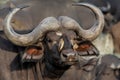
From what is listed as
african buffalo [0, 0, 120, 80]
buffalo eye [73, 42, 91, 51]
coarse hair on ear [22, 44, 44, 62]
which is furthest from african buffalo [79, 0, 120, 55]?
coarse hair on ear [22, 44, 44, 62]

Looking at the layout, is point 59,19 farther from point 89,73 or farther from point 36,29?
point 89,73

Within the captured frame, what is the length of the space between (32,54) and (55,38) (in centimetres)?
52

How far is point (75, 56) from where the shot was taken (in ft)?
27.4

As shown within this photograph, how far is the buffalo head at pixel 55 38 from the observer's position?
28.7ft

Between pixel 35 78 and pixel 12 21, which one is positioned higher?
pixel 12 21

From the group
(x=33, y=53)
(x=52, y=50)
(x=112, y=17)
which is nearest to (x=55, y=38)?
(x=52, y=50)

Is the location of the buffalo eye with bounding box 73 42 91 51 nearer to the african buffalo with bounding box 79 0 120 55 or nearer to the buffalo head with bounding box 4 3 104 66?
the buffalo head with bounding box 4 3 104 66

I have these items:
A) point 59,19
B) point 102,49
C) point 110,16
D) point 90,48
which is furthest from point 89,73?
point 110,16

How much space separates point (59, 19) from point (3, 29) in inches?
35.2

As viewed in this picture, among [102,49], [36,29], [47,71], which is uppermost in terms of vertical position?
[36,29]

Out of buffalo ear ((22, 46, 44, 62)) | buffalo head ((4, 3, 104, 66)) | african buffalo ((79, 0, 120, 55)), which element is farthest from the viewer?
african buffalo ((79, 0, 120, 55))

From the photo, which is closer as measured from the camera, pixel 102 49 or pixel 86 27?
pixel 86 27

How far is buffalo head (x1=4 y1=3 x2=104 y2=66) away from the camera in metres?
8.74

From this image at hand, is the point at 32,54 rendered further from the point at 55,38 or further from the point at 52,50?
the point at 55,38
